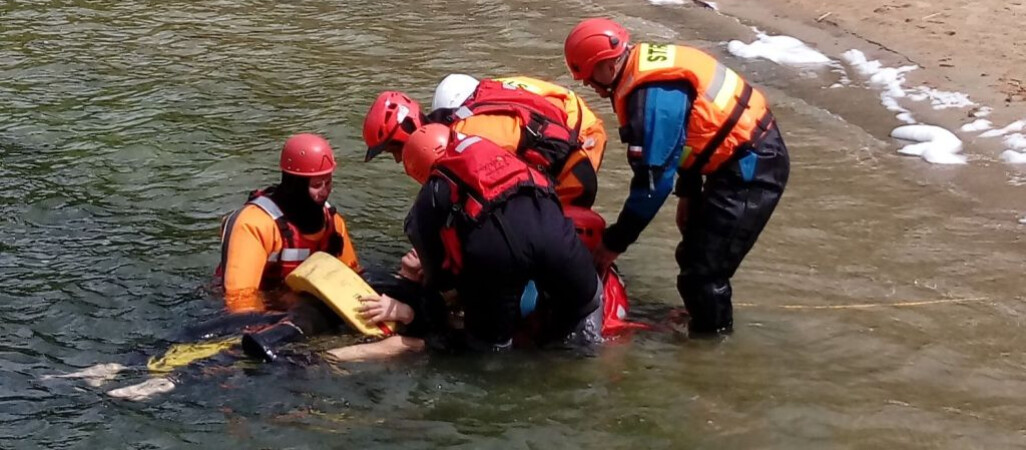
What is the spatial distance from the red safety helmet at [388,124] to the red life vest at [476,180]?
713 millimetres

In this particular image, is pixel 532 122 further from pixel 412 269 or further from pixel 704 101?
pixel 412 269

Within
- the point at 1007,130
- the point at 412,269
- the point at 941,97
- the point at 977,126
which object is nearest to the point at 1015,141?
the point at 1007,130

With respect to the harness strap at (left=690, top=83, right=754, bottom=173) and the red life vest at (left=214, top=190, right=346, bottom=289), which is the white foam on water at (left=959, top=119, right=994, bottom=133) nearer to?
the harness strap at (left=690, top=83, right=754, bottom=173)

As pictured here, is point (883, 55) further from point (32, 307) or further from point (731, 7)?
point (32, 307)

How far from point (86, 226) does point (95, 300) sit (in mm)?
1274

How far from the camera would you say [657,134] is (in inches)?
208

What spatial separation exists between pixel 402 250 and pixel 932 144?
436cm

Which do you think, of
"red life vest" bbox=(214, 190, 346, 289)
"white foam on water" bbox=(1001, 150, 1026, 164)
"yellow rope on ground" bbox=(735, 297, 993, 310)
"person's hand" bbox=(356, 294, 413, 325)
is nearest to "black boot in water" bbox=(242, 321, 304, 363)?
"person's hand" bbox=(356, 294, 413, 325)

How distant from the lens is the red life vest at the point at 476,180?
5.05 meters

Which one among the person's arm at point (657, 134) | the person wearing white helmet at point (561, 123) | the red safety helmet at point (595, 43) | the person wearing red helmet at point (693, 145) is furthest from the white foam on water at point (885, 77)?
the red safety helmet at point (595, 43)

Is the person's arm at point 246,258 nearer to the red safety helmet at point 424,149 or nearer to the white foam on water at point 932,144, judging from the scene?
the red safety helmet at point 424,149

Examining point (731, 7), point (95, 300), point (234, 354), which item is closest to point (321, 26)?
point (731, 7)

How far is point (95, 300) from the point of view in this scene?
6656 mm

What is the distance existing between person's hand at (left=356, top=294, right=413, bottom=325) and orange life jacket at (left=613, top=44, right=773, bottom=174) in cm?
153
